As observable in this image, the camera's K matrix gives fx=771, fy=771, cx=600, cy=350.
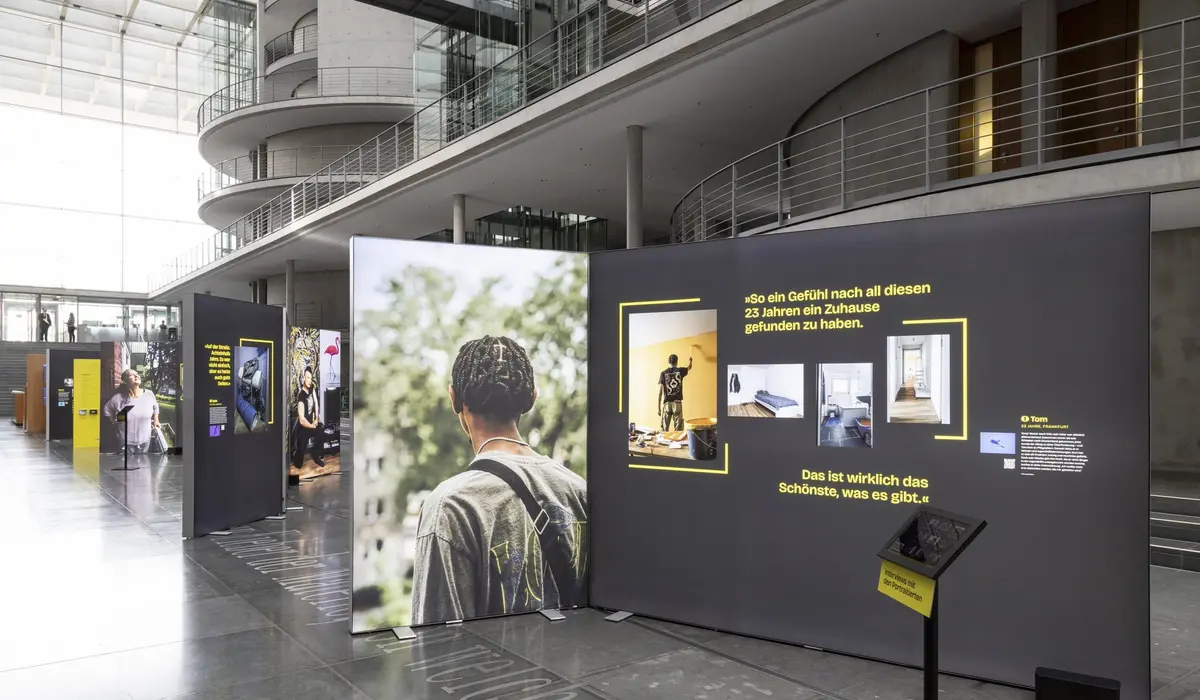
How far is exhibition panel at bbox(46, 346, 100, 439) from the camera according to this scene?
21938 mm

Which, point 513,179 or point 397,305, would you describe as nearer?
point 397,305

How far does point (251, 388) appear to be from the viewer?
952cm

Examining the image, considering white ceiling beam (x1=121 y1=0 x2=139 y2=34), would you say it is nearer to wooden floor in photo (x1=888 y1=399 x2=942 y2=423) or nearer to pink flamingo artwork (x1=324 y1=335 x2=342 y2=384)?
pink flamingo artwork (x1=324 y1=335 x2=342 y2=384)

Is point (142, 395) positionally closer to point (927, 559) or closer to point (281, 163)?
point (281, 163)

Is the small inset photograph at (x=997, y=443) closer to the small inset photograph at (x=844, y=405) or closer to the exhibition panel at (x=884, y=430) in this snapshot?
the exhibition panel at (x=884, y=430)

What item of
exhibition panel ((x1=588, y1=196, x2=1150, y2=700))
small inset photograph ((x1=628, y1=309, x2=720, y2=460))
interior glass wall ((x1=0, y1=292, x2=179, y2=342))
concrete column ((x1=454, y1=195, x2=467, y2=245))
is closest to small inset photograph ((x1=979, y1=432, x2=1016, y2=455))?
exhibition panel ((x1=588, y1=196, x2=1150, y2=700))

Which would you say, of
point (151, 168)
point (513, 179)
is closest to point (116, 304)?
point (151, 168)

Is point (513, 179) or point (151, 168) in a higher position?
point (151, 168)

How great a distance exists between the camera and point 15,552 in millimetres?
8094

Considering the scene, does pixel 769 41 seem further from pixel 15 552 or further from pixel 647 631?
pixel 15 552

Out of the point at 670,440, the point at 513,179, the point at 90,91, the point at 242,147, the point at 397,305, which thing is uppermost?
the point at 90,91

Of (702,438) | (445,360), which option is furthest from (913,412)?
(445,360)

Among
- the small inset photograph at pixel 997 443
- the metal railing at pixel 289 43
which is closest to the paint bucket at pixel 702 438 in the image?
the small inset photograph at pixel 997 443

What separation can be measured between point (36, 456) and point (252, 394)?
12.1 metres
